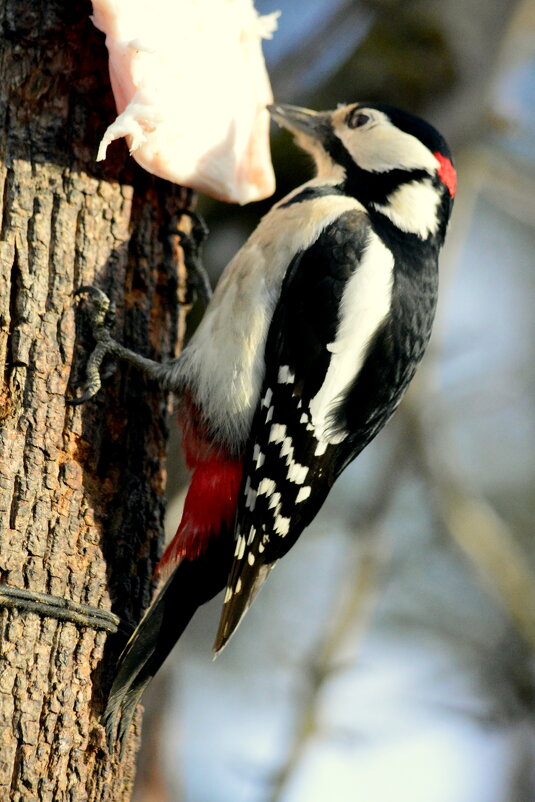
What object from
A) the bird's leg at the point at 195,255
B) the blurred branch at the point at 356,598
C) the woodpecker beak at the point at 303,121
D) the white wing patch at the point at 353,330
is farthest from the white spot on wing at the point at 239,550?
the blurred branch at the point at 356,598

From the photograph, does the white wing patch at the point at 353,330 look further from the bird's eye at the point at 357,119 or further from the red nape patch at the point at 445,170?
the bird's eye at the point at 357,119

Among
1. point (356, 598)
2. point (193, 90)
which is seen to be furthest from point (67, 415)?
point (356, 598)

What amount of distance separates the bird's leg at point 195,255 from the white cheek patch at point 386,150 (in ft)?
1.68

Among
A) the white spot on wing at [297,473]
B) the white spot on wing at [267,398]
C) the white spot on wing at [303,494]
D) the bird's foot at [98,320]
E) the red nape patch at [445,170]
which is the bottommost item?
the white spot on wing at [303,494]

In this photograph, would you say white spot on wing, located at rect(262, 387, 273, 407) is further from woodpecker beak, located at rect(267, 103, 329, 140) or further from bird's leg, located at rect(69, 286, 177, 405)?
woodpecker beak, located at rect(267, 103, 329, 140)

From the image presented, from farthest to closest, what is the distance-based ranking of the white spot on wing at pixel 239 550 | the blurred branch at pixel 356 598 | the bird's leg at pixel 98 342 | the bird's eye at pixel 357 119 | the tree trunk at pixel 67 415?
the blurred branch at pixel 356 598 → the bird's eye at pixel 357 119 → the white spot on wing at pixel 239 550 → the bird's leg at pixel 98 342 → the tree trunk at pixel 67 415

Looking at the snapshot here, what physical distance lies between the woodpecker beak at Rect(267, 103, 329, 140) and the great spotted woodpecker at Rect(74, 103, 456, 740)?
1.37 feet

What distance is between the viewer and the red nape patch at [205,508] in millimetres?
2516

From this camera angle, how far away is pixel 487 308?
791 cm

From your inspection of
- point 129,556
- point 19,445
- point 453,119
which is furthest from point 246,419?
point 453,119

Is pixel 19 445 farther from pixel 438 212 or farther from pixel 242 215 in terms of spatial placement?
pixel 242 215

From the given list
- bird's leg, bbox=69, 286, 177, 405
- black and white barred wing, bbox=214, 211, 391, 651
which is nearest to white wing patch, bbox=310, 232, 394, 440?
black and white barred wing, bbox=214, 211, 391, 651

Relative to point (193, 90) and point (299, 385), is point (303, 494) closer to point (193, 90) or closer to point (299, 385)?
point (299, 385)

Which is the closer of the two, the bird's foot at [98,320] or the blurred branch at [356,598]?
the bird's foot at [98,320]
